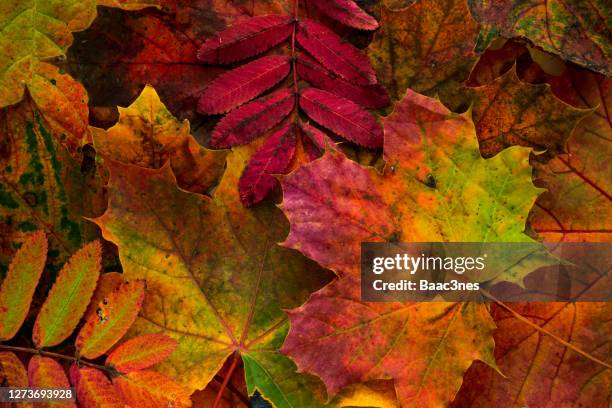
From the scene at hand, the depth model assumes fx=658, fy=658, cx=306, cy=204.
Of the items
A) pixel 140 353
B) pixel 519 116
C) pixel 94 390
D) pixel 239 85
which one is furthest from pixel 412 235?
pixel 94 390

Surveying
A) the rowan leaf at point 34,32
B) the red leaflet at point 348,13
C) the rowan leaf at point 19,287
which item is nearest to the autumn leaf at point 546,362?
the red leaflet at point 348,13

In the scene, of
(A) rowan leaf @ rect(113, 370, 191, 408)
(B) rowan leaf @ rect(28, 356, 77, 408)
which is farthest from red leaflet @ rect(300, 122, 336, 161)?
(B) rowan leaf @ rect(28, 356, 77, 408)

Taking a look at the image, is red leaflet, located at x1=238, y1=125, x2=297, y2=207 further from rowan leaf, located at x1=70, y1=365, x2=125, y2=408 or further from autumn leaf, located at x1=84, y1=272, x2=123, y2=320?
rowan leaf, located at x1=70, y1=365, x2=125, y2=408

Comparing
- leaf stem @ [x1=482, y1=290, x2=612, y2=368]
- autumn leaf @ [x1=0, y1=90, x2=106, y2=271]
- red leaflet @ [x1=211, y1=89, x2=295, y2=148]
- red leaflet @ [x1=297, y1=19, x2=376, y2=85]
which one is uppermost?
red leaflet @ [x1=297, y1=19, x2=376, y2=85]

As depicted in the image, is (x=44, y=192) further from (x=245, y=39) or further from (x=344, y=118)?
(x=344, y=118)

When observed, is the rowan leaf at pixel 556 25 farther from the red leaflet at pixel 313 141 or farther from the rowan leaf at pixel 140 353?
the rowan leaf at pixel 140 353

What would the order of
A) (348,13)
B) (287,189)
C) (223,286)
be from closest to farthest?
(287,189), (223,286), (348,13)
